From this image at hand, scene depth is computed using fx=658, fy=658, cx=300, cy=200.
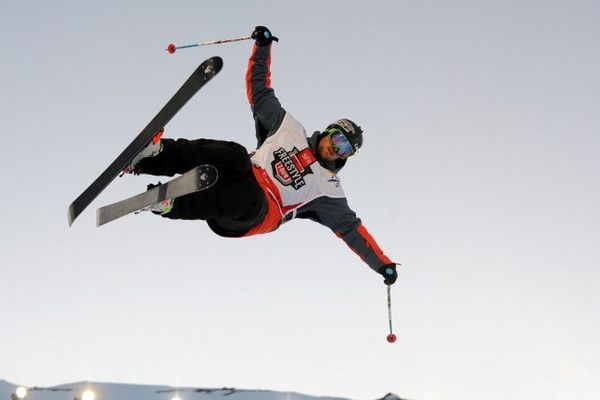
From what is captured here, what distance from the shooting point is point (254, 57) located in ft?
17.1

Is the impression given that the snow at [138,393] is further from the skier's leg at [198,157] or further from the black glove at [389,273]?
the skier's leg at [198,157]

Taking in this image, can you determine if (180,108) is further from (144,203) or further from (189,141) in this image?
(144,203)

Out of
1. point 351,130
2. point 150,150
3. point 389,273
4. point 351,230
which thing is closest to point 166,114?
point 150,150

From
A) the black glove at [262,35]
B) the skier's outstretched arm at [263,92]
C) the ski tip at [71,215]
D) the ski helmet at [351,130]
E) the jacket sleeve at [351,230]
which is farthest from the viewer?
the jacket sleeve at [351,230]

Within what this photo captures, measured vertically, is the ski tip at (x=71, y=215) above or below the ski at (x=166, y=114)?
below

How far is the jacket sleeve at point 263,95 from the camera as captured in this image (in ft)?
17.3

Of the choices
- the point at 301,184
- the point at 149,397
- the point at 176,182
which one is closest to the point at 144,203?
the point at 176,182

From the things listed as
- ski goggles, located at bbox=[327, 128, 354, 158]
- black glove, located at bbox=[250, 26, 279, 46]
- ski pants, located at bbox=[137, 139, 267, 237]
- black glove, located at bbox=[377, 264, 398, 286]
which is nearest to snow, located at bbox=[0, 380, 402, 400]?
black glove, located at bbox=[377, 264, 398, 286]

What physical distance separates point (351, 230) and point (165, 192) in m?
1.91

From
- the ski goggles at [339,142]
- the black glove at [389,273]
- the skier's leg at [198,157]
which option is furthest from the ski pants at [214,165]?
the black glove at [389,273]

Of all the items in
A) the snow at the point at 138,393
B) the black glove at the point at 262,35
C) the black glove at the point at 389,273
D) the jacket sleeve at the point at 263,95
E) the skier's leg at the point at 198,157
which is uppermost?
the black glove at the point at 262,35

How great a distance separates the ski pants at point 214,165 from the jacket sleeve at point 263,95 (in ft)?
2.87

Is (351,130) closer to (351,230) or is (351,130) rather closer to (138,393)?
(351,230)

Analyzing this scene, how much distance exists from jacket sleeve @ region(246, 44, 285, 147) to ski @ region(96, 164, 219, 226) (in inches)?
51.6
